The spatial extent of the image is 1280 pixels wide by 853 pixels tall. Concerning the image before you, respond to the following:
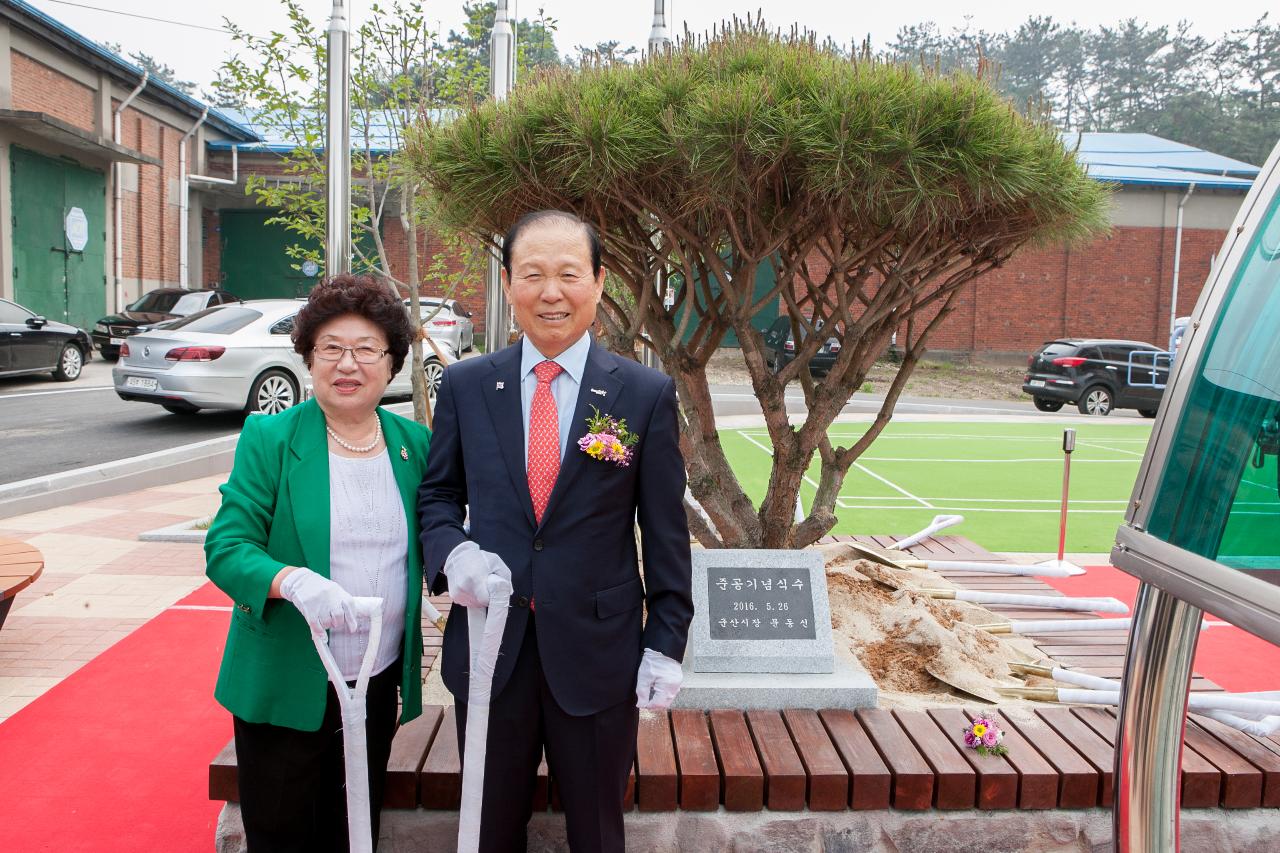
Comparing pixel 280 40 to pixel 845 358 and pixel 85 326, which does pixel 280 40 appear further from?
pixel 85 326

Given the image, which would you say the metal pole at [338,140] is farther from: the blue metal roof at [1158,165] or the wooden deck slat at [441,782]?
the blue metal roof at [1158,165]

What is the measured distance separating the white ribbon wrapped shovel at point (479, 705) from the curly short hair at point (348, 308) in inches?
28.8

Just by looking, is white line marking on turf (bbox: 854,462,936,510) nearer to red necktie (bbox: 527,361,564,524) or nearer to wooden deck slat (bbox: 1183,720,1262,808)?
wooden deck slat (bbox: 1183,720,1262,808)

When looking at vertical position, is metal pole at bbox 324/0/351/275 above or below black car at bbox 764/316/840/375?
above

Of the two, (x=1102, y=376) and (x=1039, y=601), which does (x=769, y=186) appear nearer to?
(x=1039, y=601)

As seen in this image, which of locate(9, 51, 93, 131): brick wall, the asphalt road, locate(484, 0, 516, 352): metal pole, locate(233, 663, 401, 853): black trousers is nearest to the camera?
locate(233, 663, 401, 853): black trousers

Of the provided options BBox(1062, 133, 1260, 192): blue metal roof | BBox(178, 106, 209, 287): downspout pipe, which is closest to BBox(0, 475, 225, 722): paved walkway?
BBox(178, 106, 209, 287): downspout pipe

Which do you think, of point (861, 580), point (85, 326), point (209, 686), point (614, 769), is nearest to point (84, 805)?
point (209, 686)

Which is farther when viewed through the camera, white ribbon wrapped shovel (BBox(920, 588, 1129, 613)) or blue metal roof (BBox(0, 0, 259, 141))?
blue metal roof (BBox(0, 0, 259, 141))

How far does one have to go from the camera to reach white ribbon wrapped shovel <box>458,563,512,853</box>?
6.49 ft

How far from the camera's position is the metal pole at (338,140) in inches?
218

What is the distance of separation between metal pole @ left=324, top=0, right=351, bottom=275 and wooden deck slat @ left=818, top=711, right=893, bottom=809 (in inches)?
151

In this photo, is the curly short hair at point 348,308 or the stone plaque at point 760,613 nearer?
the curly short hair at point 348,308

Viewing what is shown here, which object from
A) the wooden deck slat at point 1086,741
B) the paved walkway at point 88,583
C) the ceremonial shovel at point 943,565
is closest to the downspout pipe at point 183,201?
the paved walkway at point 88,583
